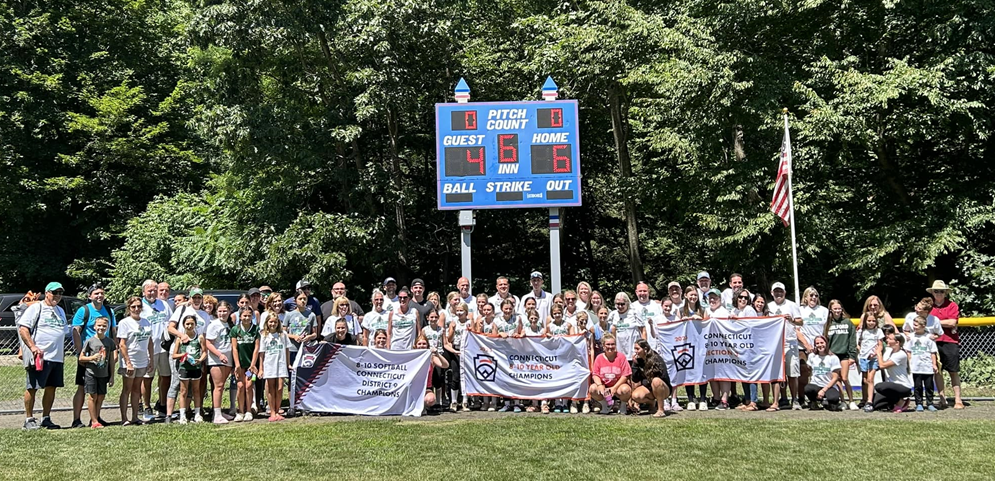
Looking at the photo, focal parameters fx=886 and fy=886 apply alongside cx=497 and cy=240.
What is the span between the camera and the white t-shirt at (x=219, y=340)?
1095 centimetres

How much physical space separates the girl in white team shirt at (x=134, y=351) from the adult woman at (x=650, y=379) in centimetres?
611

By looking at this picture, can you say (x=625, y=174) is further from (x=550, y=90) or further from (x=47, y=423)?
(x=47, y=423)

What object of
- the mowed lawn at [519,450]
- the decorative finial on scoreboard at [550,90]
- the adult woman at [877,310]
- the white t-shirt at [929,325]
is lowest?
the mowed lawn at [519,450]

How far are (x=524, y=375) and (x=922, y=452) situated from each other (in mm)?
4999

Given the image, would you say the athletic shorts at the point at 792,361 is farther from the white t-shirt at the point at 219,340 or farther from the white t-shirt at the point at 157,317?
the white t-shirt at the point at 157,317

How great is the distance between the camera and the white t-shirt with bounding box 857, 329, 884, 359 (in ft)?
38.2

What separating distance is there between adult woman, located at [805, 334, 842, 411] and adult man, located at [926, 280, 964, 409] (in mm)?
1392

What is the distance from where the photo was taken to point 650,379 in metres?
11.2

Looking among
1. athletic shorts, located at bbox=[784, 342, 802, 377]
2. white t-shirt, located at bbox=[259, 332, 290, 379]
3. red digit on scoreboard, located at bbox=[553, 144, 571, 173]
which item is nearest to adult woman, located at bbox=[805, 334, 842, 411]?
athletic shorts, located at bbox=[784, 342, 802, 377]

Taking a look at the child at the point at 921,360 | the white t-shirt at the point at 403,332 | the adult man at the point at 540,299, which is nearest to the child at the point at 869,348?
the child at the point at 921,360

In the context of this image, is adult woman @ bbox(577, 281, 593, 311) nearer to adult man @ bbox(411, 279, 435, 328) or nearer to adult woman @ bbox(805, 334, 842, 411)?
adult man @ bbox(411, 279, 435, 328)

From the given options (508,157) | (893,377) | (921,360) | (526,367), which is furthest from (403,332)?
(921,360)

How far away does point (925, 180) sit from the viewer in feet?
70.9

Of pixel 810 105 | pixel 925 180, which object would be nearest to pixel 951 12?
pixel 810 105
